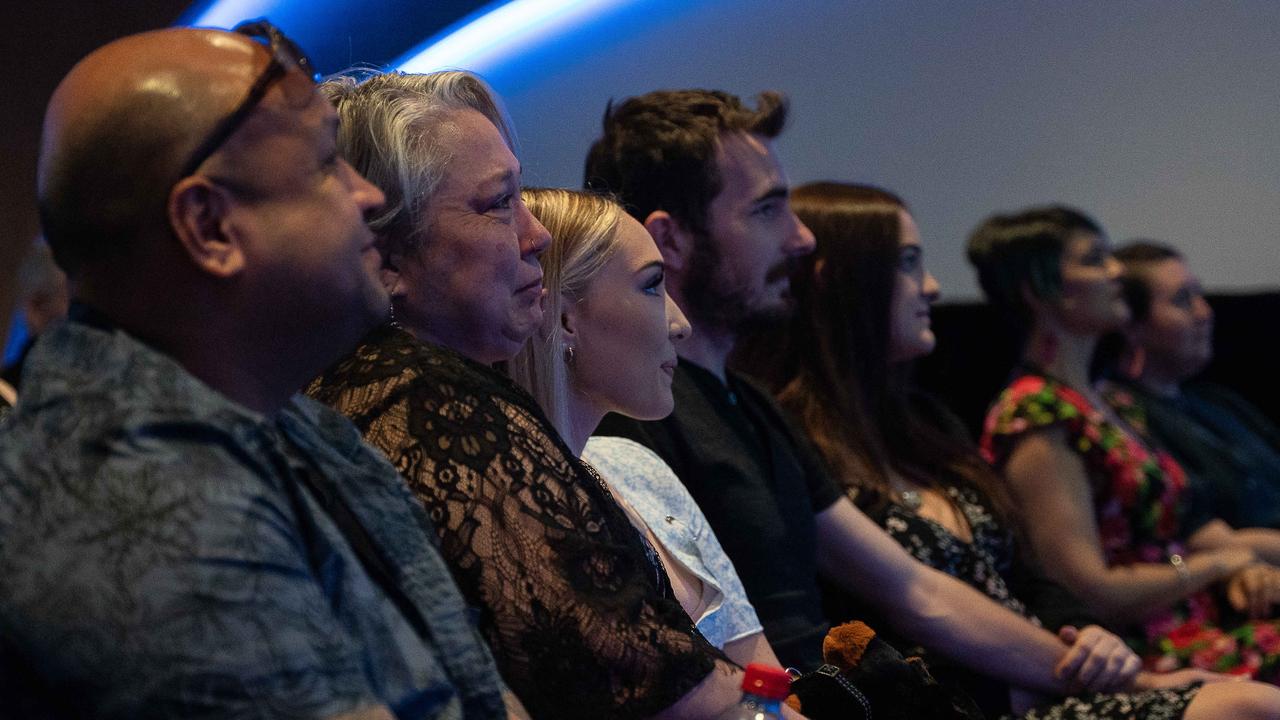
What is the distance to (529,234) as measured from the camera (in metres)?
1.68

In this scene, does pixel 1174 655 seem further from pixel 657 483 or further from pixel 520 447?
pixel 520 447

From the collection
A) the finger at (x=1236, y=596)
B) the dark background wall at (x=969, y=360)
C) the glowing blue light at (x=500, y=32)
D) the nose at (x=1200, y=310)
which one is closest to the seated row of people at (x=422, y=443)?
the glowing blue light at (x=500, y=32)

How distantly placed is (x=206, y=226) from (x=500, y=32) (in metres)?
2.32

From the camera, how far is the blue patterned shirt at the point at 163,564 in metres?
0.85

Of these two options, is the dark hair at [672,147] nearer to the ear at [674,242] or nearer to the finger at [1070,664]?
the ear at [674,242]

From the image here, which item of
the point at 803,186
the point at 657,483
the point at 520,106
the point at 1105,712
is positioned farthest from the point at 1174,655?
the point at 520,106

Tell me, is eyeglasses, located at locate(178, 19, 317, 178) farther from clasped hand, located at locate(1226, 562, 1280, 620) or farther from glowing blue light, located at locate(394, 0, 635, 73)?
clasped hand, located at locate(1226, 562, 1280, 620)

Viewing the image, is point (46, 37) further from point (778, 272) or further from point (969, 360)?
point (969, 360)

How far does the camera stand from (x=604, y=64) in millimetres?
3678

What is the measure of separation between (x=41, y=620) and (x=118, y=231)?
0.28 m

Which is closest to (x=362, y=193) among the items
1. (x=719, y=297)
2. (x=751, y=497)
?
(x=751, y=497)

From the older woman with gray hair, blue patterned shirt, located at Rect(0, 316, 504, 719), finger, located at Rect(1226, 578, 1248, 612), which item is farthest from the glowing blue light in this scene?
finger, located at Rect(1226, 578, 1248, 612)

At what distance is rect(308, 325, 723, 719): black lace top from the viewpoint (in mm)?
1254

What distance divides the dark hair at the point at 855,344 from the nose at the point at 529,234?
1140mm
